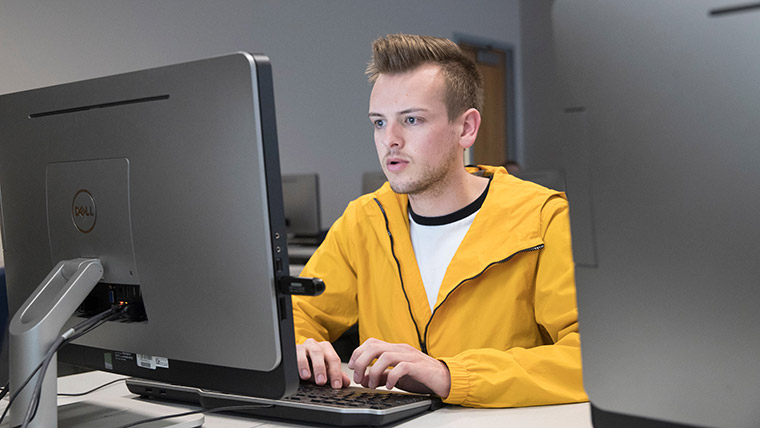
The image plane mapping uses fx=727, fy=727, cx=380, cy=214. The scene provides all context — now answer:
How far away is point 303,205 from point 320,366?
3.06 m

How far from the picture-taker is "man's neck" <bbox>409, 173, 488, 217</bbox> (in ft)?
4.91

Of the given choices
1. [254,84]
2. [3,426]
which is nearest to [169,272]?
[254,84]

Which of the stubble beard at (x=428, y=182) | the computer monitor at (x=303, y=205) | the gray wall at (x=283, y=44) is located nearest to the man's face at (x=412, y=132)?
the stubble beard at (x=428, y=182)

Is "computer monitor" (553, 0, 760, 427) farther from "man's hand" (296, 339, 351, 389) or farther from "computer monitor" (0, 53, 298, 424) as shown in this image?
"man's hand" (296, 339, 351, 389)

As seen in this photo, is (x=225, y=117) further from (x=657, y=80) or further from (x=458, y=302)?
(x=458, y=302)

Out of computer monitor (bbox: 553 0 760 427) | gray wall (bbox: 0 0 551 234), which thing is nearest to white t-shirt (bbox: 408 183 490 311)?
computer monitor (bbox: 553 0 760 427)

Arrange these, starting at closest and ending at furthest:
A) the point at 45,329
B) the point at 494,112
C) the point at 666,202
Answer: the point at 666,202
the point at 45,329
the point at 494,112

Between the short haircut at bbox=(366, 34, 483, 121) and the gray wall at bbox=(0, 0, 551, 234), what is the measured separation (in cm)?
280

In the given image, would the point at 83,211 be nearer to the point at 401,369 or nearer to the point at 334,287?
the point at 401,369

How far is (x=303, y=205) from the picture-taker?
4.18 m

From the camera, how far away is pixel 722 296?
510 millimetres

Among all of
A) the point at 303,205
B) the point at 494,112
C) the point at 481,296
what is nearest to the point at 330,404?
the point at 481,296

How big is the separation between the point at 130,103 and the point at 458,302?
2.40 feet

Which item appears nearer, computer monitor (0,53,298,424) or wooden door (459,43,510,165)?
computer monitor (0,53,298,424)
